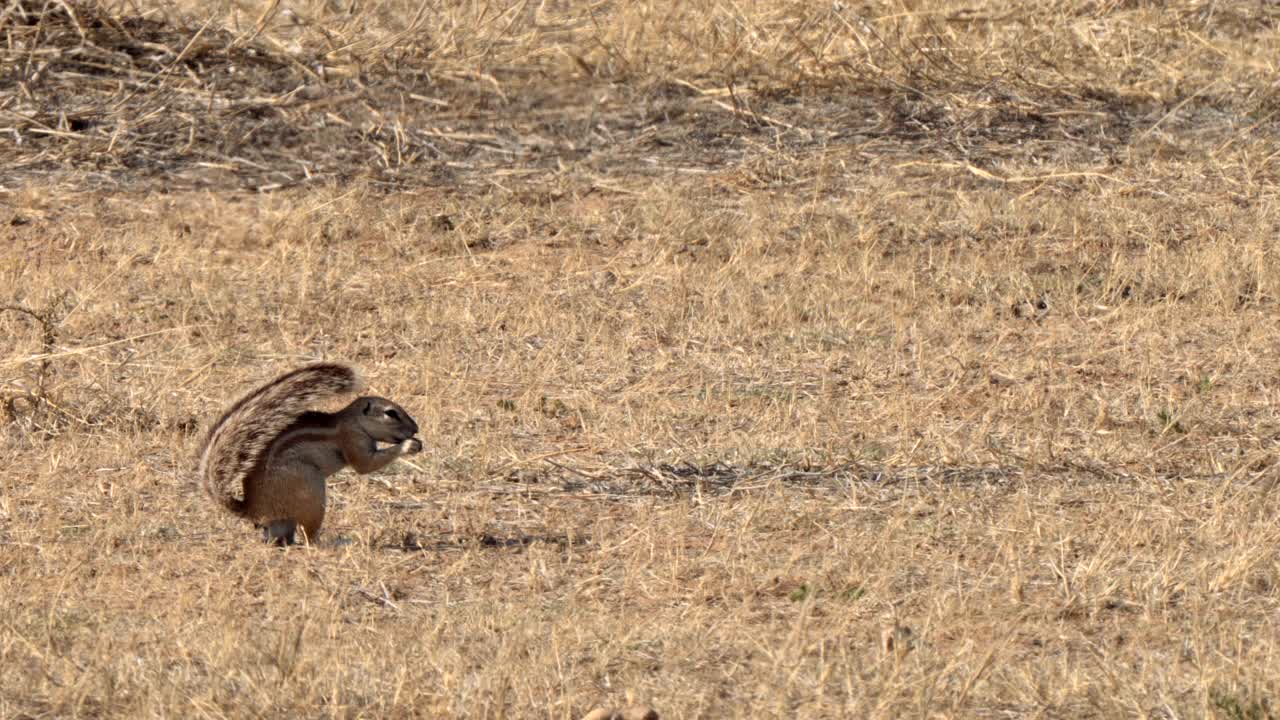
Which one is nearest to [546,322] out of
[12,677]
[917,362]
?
[917,362]

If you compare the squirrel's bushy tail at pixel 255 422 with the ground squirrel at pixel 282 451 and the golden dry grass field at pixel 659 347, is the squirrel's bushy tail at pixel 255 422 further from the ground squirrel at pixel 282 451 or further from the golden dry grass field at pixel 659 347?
the golden dry grass field at pixel 659 347

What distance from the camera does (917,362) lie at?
7996 millimetres

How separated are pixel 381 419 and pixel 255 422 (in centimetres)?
Result: 44

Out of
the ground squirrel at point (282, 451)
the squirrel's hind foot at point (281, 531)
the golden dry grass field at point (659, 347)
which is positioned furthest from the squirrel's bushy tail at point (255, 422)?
the golden dry grass field at point (659, 347)

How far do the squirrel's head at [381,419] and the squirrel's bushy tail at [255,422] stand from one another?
165 mm

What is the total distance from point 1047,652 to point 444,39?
7.65 m

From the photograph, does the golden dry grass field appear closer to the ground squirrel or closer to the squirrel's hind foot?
the squirrel's hind foot

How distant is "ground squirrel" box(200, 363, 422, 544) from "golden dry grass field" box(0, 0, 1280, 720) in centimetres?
15

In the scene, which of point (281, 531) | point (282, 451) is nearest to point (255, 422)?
point (282, 451)

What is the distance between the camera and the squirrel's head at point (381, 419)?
5957 millimetres

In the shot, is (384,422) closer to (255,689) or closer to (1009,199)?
(255,689)

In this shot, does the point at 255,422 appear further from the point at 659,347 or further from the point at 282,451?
the point at 659,347

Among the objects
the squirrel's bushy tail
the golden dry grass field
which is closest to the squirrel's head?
the squirrel's bushy tail

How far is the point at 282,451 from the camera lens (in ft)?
18.8
